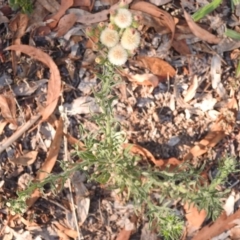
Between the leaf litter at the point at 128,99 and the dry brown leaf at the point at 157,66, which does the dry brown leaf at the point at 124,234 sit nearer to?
the leaf litter at the point at 128,99

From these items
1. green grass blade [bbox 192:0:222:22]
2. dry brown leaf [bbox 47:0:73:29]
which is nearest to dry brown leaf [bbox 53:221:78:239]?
dry brown leaf [bbox 47:0:73:29]

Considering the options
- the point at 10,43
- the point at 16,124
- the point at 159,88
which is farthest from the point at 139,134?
the point at 10,43

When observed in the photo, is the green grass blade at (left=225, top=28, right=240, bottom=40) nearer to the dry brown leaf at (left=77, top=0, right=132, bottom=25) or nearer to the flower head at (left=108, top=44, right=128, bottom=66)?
the dry brown leaf at (left=77, top=0, right=132, bottom=25)

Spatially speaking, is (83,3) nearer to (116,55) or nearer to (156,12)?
(156,12)

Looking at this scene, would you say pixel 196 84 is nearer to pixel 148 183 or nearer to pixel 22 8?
pixel 148 183

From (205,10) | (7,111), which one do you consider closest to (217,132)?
(205,10)
